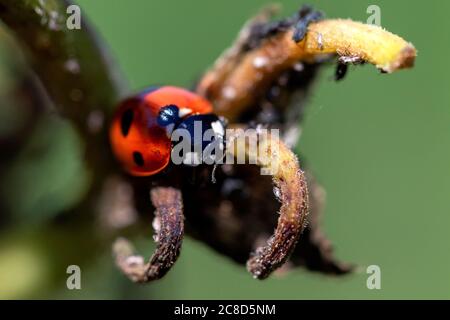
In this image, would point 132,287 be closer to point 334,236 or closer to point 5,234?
point 5,234

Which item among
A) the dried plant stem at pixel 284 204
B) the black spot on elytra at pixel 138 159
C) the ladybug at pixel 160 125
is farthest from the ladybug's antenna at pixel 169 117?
the dried plant stem at pixel 284 204

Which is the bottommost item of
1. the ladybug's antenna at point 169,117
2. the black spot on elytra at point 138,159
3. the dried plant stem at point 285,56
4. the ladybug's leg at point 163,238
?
the ladybug's leg at point 163,238

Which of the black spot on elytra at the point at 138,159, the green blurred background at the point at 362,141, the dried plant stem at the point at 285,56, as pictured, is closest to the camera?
the dried plant stem at the point at 285,56

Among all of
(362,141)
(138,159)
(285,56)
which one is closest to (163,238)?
(138,159)

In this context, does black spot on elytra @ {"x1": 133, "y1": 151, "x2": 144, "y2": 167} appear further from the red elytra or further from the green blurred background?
the green blurred background

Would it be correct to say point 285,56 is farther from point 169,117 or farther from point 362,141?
point 362,141

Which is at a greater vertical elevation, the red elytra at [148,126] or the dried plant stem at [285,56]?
the dried plant stem at [285,56]

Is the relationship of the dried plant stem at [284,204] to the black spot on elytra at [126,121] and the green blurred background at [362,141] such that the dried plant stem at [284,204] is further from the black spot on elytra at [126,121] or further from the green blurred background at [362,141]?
the green blurred background at [362,141]
